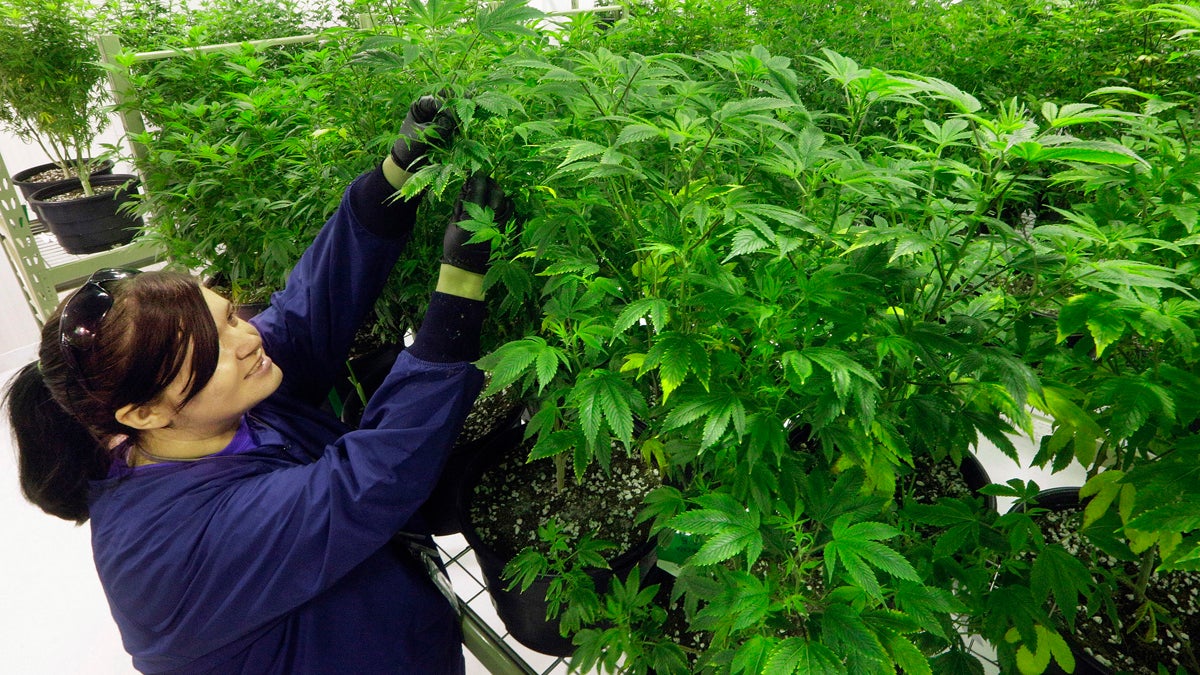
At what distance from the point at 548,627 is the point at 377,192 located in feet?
2.58

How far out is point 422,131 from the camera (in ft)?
2.90

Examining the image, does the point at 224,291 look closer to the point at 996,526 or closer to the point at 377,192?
the point at 377,192

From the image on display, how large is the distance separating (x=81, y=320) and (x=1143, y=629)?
1.49 metres

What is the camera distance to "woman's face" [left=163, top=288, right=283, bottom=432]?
0.95 m

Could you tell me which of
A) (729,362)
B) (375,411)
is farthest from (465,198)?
(729,362)

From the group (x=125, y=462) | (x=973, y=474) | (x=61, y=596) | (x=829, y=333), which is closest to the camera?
(x=829, y=333)

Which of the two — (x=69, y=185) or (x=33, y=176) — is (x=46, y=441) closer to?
(x=69, y=185)

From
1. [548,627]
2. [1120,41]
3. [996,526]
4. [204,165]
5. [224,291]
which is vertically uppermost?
[1120,41]

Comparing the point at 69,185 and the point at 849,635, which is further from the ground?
the point at 849,635

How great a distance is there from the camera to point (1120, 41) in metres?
1.58

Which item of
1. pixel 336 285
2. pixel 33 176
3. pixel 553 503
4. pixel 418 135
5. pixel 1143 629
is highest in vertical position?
pixel 418 135

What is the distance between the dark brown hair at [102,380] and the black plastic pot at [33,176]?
2.57 meters

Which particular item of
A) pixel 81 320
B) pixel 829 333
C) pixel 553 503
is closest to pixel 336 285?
pixel 81 320

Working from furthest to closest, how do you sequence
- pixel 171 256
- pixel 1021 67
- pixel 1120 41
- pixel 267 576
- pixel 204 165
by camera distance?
pixel 171 256 → pixel 1021 67 → pixel 1120 41 → pixel 204 165 → pixel 267 576
